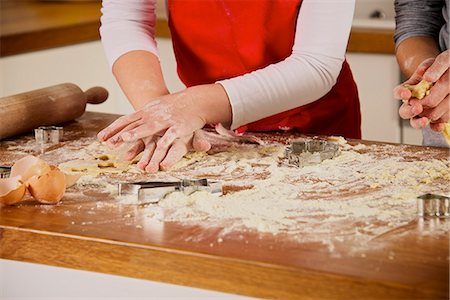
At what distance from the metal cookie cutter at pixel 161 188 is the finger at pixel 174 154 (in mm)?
129

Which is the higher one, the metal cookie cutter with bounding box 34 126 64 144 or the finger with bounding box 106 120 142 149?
the metal cookie cutter with bounding box 34 126 64 144

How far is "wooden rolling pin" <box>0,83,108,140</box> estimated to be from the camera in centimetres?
152

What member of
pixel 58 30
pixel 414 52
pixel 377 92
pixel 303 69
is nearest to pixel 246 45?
pixel 303 69

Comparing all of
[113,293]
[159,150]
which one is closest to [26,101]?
[159,150]

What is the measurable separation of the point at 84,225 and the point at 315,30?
0.61m

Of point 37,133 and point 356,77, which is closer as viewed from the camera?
point 37,133

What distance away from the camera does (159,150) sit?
1318mm

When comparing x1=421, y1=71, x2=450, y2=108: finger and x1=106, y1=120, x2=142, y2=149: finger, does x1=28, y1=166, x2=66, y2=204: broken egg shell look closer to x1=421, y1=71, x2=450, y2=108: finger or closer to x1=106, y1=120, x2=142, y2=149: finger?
x1=106, y1=120, x2=142, y2=149: finger

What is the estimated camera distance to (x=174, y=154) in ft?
4.34

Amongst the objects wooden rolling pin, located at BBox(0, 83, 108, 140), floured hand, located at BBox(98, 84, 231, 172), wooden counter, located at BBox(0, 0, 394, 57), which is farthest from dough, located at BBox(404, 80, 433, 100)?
wooden counter, located at BBox(0, 0, 394, 57)

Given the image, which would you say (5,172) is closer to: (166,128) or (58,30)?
(166,128)

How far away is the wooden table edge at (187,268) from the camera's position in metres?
0.87

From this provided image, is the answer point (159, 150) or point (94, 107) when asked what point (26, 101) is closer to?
point (159, 150)

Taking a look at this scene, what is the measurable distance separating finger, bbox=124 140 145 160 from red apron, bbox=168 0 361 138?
0.30m
